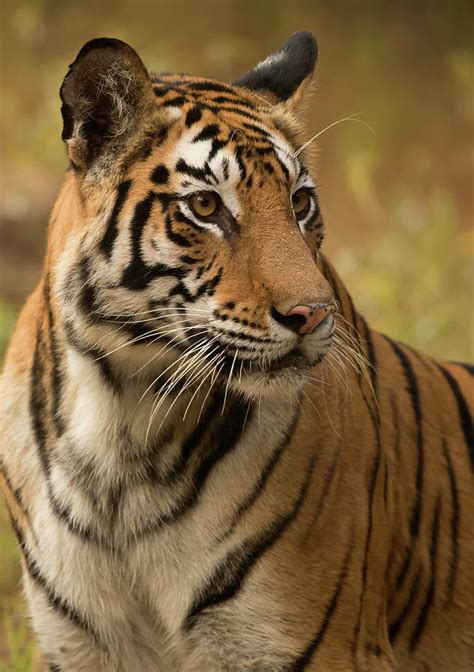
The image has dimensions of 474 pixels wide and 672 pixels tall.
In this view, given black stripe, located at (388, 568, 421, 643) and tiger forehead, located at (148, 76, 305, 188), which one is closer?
tiger forehead, located at (148, 76, 305, 188)

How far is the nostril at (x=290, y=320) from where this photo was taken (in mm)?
2223

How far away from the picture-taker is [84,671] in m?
2.66

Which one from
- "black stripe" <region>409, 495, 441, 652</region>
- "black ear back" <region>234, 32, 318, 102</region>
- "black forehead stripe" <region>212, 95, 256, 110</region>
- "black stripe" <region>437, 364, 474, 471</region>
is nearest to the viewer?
"black forehead stripe" <region>212, 95, 256, 110</region>

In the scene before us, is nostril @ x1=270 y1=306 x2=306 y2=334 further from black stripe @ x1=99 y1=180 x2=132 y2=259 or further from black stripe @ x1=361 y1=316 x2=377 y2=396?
black stripe @ x1=361 y1=316 x2=377 y2=396

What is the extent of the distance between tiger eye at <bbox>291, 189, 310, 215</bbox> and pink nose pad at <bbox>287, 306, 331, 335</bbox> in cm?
34

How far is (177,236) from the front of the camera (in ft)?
7.71

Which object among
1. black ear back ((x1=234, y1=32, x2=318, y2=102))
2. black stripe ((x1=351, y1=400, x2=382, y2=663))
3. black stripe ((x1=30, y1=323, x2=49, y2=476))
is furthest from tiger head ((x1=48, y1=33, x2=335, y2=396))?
black stripe ((x1=351, y1=400, x2=382, y2=663))

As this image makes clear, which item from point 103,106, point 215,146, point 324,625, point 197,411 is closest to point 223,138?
point 215,146

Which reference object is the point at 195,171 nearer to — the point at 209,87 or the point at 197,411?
the point at 209,87

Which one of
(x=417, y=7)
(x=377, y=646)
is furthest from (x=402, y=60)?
(x=377, y=646)

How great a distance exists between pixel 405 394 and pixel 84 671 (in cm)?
102

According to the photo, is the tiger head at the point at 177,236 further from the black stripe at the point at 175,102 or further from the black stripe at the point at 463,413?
the black stripe at the point at 463,413

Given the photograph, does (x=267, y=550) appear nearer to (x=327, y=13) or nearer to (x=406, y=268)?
(x=406, y=268)

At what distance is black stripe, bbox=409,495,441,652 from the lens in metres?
2.92
